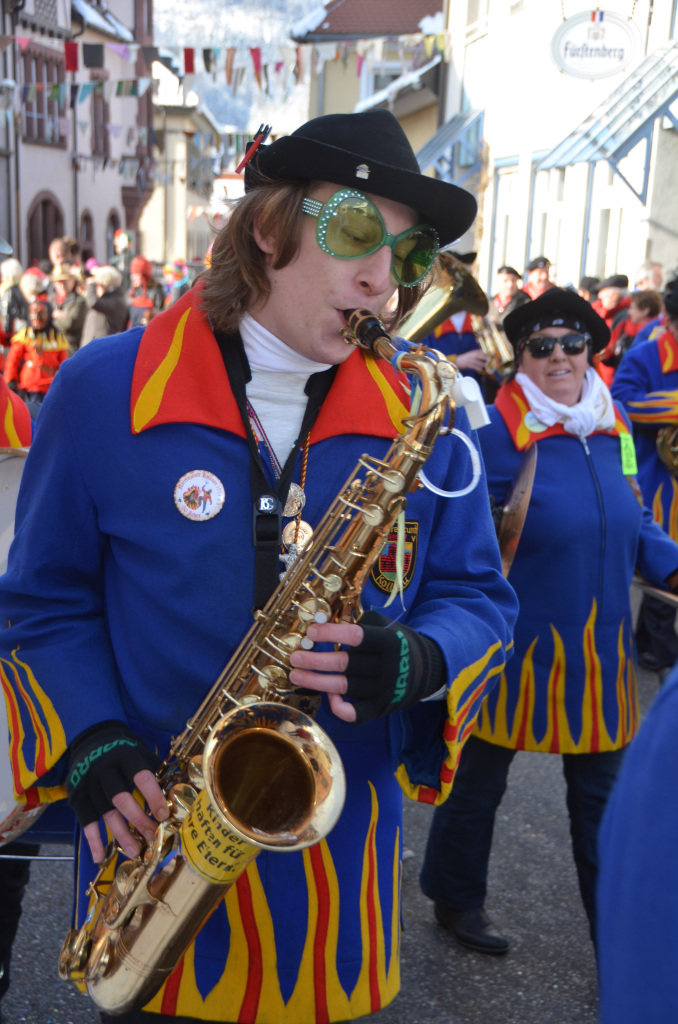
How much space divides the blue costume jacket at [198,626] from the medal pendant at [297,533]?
0.03 meters

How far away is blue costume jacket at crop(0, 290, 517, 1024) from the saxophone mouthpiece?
11 centimetres

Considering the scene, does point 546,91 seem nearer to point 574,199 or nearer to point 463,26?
point 574,199

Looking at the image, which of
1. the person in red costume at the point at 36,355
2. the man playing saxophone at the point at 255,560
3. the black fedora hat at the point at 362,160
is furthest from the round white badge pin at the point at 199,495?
the person in red costume at the point at 36,355

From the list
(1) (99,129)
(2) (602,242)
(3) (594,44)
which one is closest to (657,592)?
(3) (594,44)

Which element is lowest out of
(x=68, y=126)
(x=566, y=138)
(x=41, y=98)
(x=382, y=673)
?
(x=382, y=673)

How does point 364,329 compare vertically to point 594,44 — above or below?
below

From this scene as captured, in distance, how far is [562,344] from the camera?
10.7ft

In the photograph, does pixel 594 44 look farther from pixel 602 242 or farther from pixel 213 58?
pixel 213 58

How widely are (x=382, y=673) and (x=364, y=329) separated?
60 cm

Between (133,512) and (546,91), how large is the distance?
1362 centimetres

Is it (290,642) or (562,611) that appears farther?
(562,611)

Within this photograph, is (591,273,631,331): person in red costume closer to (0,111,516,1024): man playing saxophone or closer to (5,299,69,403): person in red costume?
(5,299,69,403): person in red costume

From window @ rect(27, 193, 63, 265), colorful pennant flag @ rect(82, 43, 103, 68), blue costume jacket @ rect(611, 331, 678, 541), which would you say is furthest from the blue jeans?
window @ rect(27, 193, 63, 265)

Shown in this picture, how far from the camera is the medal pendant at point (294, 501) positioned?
1.76m
